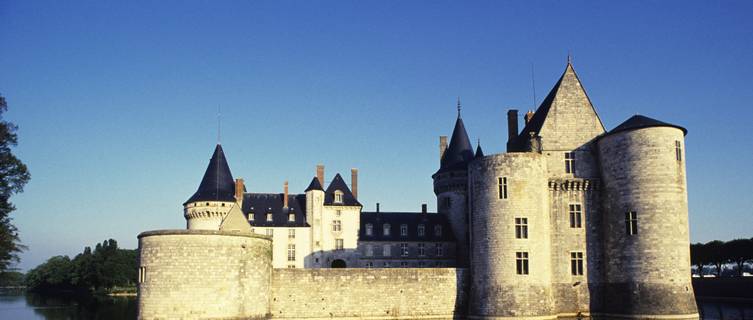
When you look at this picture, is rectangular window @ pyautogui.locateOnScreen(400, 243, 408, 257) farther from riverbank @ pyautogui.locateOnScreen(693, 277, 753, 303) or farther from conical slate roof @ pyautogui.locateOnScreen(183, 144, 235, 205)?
riverbank @ pyautogui.locateOnScreen(693, 277, 753, 303)

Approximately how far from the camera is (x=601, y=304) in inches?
1284

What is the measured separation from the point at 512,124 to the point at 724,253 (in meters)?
33.1

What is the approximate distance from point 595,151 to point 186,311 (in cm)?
2171

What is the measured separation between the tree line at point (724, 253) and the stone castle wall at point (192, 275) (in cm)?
4905

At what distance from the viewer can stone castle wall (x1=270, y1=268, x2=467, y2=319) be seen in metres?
31.1

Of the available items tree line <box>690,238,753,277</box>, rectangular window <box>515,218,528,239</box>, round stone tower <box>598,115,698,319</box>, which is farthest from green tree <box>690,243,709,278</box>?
rectangular window <box>515,218,528,239</box>

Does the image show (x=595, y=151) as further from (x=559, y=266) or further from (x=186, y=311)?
(x=186, y=311)

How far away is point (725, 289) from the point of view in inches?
1923

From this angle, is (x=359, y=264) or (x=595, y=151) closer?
(x=595, y=151)

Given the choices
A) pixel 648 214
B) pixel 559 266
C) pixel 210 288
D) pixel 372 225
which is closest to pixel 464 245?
pixel 372 225

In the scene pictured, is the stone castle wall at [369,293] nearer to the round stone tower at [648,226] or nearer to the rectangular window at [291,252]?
Result: the round stone tower at [648,226]

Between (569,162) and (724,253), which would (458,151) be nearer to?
(569,162)

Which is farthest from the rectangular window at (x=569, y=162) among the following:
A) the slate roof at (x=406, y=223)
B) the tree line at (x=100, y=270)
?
the tree line at (x=100, y=270)

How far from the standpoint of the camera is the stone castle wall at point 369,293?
1225 inches
